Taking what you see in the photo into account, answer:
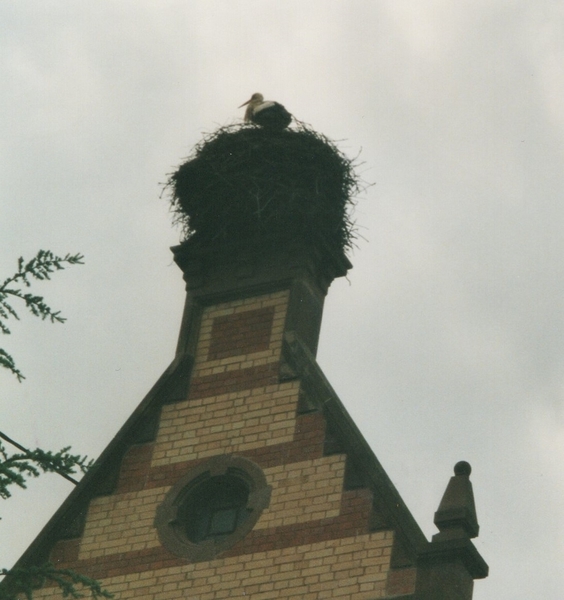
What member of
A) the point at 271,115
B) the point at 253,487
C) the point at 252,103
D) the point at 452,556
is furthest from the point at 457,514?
the point at 252,103

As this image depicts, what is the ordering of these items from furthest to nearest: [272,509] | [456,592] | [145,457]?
1. [145,457]
2. [272,509]
3. [456,592]

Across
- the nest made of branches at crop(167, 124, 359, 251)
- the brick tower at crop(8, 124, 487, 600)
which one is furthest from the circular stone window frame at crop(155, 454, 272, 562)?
the nest made of branches at crop(167, 124, 359, 251)

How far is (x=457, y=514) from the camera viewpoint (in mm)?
13062

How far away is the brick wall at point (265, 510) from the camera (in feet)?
43.5

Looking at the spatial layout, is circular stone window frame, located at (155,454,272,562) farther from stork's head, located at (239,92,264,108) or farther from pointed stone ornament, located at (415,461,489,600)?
stork's head, located at (239,92,264,108)

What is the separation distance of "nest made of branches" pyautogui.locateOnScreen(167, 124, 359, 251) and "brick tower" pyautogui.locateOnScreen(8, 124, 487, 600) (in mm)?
243

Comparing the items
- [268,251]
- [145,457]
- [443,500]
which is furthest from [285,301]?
[443,500]

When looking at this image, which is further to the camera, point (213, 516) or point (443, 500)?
point (213, 516)

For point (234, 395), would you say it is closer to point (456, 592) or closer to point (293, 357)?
point (293, 357)

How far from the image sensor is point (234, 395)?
15.1 meters

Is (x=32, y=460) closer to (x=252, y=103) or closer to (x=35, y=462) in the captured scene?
(x=35, y=462)

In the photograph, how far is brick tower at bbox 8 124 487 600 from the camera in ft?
43.1

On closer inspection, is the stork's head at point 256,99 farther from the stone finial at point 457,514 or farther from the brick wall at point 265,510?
the stone finial at point 457,514

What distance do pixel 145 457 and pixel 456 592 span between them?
3.68 meters
